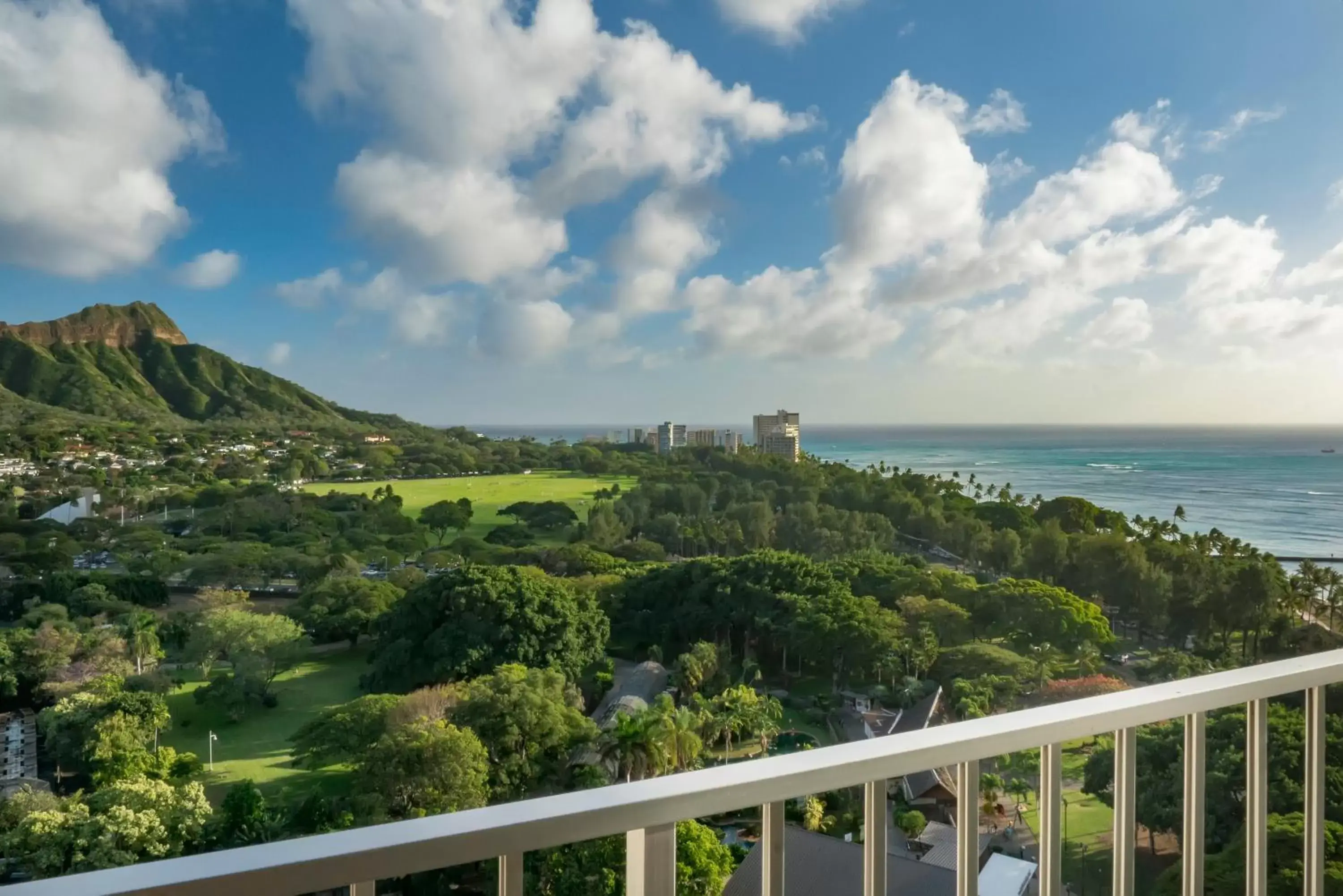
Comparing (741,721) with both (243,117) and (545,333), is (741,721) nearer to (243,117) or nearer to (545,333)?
(545,333)

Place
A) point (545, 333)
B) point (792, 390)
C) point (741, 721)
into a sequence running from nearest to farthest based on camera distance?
point (741, 721)
point (545, 333)
point (792, 390)

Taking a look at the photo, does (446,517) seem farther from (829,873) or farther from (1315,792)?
(1315,792)

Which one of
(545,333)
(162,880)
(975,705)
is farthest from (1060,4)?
(162,880)

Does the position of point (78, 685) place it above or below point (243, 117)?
below

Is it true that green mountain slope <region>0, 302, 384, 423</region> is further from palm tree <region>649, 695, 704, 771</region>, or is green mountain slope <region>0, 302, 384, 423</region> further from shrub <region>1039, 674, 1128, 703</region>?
shrub <region>1039, 674, 1128, 703</region>

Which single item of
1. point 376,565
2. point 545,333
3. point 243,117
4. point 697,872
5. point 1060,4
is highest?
point 1060,4

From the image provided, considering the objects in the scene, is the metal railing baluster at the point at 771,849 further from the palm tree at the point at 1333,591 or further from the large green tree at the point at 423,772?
the palm tree at the point at 1333,591

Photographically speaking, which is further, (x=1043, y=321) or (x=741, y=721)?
(x=1043, y=321)

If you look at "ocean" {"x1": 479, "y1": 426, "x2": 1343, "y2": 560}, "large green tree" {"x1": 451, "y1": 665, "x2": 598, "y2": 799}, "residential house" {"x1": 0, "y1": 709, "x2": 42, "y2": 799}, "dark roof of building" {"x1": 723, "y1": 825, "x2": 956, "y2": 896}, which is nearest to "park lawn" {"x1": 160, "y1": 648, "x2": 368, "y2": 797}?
"residential house" {"x1": 0, "y1": 709, "x2": 42, "y2": 799}
